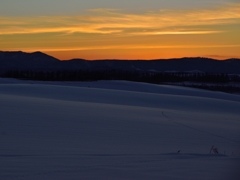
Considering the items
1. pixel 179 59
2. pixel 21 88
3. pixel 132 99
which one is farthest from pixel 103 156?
pixel 179 59

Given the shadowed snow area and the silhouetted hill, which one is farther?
the silhouetted hill

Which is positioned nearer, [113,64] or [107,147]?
[107,147]

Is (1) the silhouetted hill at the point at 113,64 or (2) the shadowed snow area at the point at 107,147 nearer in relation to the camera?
(2) the shadowed snow area at the point at 107,147

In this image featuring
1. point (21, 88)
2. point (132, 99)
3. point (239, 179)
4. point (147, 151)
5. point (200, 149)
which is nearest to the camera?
point (239, 179)

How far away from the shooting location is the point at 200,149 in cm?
951

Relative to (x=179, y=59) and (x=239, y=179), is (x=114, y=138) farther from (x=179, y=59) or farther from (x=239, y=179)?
(x=179, y=59)

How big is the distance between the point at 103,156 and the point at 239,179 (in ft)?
7.23

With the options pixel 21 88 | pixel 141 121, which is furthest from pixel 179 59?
pixel 141 121

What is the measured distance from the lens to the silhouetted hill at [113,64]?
12900 cm

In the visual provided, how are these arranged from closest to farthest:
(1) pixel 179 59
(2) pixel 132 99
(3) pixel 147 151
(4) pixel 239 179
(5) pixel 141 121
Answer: (4) pixel 239 179 → (3) pixel 147 151 → (5) pixel 141 121 → (2) pixel 132 99 → (1) pixel 179 59

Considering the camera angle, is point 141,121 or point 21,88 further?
point 21,88

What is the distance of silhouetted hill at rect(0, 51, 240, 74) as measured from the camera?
129 metres

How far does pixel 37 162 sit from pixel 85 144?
89.6 inches

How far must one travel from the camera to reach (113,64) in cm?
13625
